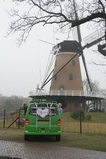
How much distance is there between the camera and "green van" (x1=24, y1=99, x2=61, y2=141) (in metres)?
9.77

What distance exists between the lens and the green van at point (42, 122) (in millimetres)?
9773

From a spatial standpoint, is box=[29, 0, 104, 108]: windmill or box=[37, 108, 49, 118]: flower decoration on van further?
box=[29, 0, 104, 108]: windmill

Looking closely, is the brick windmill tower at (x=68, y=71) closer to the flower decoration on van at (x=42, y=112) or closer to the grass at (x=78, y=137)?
the grass at (x=78, y=137)

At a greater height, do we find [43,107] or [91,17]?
[91,17]

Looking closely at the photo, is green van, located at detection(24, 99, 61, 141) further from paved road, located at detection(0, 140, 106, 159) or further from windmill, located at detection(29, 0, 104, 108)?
windmill, located at detection(29, 0, 104, 108)

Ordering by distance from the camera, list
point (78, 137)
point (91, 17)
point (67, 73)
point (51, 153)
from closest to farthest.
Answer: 1. point (51, 153)
2. point (91, 17)
3. point (78, 137)
4. point (67, 73)

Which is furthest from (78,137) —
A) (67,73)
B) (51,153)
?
(67,73)

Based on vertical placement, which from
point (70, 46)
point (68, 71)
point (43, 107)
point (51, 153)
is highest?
point (70, 46)

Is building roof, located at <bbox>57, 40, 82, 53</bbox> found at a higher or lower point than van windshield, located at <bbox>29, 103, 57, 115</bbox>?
higher

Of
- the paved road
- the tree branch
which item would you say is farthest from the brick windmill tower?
the paved road

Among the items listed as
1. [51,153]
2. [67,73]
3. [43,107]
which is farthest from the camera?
[67,73]

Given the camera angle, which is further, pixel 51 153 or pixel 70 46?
pixel 70 46

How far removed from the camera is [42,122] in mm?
9898

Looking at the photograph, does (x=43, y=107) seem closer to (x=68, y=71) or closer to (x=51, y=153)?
(x=51, y=153)
